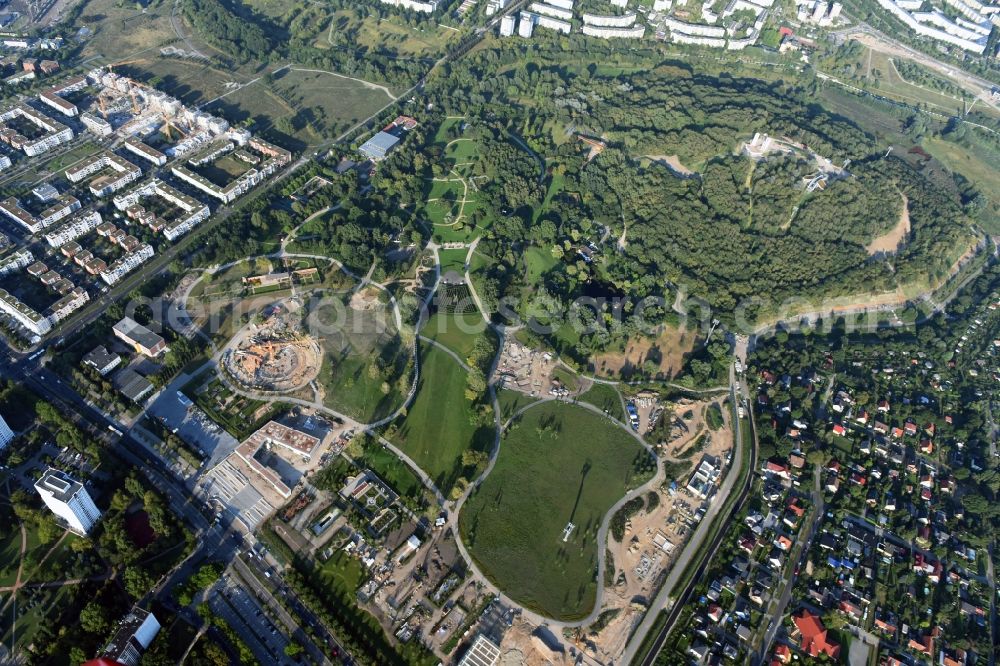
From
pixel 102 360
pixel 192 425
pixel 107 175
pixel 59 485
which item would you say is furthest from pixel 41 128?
pixel 59 485

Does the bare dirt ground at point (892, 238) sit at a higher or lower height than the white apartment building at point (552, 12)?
lower

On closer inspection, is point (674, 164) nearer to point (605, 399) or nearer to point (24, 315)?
point (605, 399)

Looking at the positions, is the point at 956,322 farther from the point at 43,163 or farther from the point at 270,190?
the point at 43,163

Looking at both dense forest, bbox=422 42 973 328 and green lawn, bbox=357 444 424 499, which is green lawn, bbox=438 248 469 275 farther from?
green lawn, bbox=357 444 424 499

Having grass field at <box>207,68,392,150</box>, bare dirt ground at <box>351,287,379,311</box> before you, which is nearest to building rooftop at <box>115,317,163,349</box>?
bare dirt ground at <box>351,287,379,311</box>

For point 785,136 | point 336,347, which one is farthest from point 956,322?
point 336,347

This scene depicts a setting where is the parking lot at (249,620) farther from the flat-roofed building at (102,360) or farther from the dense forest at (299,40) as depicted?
the dense forest at (299,40)

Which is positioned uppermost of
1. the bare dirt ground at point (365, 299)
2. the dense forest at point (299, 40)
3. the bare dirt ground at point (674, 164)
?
the dense forest at point (299, 40)

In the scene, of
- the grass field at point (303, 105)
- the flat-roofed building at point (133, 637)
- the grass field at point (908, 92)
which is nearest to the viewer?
the flat-roofed building at point (133, 637)

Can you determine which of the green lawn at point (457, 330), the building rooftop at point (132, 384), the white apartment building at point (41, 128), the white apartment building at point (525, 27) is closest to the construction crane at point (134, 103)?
the white apartment building at point (41, 128)
